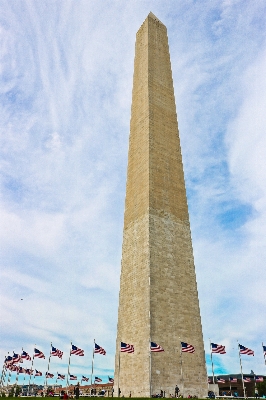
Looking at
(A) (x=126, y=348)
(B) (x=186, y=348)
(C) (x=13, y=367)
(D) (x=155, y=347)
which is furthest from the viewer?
(C) (x=13, y=367)

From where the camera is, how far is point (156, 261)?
32469 millimetres

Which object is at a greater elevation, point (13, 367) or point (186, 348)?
point (186, 348)

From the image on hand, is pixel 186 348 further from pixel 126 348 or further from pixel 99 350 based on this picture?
pixel 99 350

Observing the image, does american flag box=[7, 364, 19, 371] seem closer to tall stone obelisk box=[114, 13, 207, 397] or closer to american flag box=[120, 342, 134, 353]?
tall stone obelisk box=[114, 13, 207, 397]

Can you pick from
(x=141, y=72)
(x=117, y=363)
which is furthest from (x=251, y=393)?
(x=141, y=72)

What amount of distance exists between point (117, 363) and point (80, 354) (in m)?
3.77

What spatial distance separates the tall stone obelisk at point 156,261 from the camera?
29.4 m

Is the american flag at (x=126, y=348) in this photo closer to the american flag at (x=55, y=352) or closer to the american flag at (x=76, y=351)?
the american flag at (x=76, y=351)

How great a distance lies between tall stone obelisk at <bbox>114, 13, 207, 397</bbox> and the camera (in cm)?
2939

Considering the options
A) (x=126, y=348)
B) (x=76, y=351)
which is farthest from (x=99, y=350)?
(x=126, y=348)

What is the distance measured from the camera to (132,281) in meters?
33.5

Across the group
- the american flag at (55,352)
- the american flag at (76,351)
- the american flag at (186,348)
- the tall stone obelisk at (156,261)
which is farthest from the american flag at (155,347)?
the american flag at (55,352)

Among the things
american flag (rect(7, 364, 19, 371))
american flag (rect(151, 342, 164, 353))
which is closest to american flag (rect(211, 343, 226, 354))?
american flag (rect(151, 342, 164, 353))

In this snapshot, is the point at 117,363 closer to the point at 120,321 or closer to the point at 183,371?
the point at 120,321
